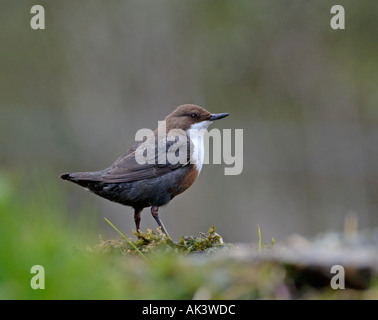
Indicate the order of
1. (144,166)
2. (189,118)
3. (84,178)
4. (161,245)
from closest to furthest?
(161,245)
(84,178)
(144,166)
(189,118)

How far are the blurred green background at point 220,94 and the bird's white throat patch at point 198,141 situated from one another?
29.4ft

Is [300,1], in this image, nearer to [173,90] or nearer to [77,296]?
[173,90]

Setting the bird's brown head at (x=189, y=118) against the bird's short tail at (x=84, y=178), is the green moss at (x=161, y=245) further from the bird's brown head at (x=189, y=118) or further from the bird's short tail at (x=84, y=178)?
the bird's brown head at (x=189, y=118)

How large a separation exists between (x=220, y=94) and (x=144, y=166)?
1396 centimetres

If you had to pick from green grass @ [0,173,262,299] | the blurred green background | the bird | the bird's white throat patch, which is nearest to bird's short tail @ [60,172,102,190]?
the bird

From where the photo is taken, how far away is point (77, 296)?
2.33 meters

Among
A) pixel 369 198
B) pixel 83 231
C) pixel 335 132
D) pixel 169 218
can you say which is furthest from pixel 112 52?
pixel 83 231

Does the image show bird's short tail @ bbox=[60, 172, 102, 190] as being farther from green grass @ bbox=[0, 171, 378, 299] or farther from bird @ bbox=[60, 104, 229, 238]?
green grass @ bbox=[0, 171, 378, 299]

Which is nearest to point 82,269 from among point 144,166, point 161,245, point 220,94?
point 161,245

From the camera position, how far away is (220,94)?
766 inches

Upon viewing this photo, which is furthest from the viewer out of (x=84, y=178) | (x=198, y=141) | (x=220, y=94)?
(x=220, y=94)

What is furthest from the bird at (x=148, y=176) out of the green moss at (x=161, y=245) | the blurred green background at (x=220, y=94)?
the blurred green background at (x=220, y=94)

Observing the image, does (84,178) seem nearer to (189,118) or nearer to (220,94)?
(189,118)

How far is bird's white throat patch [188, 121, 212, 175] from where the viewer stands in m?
5.97
